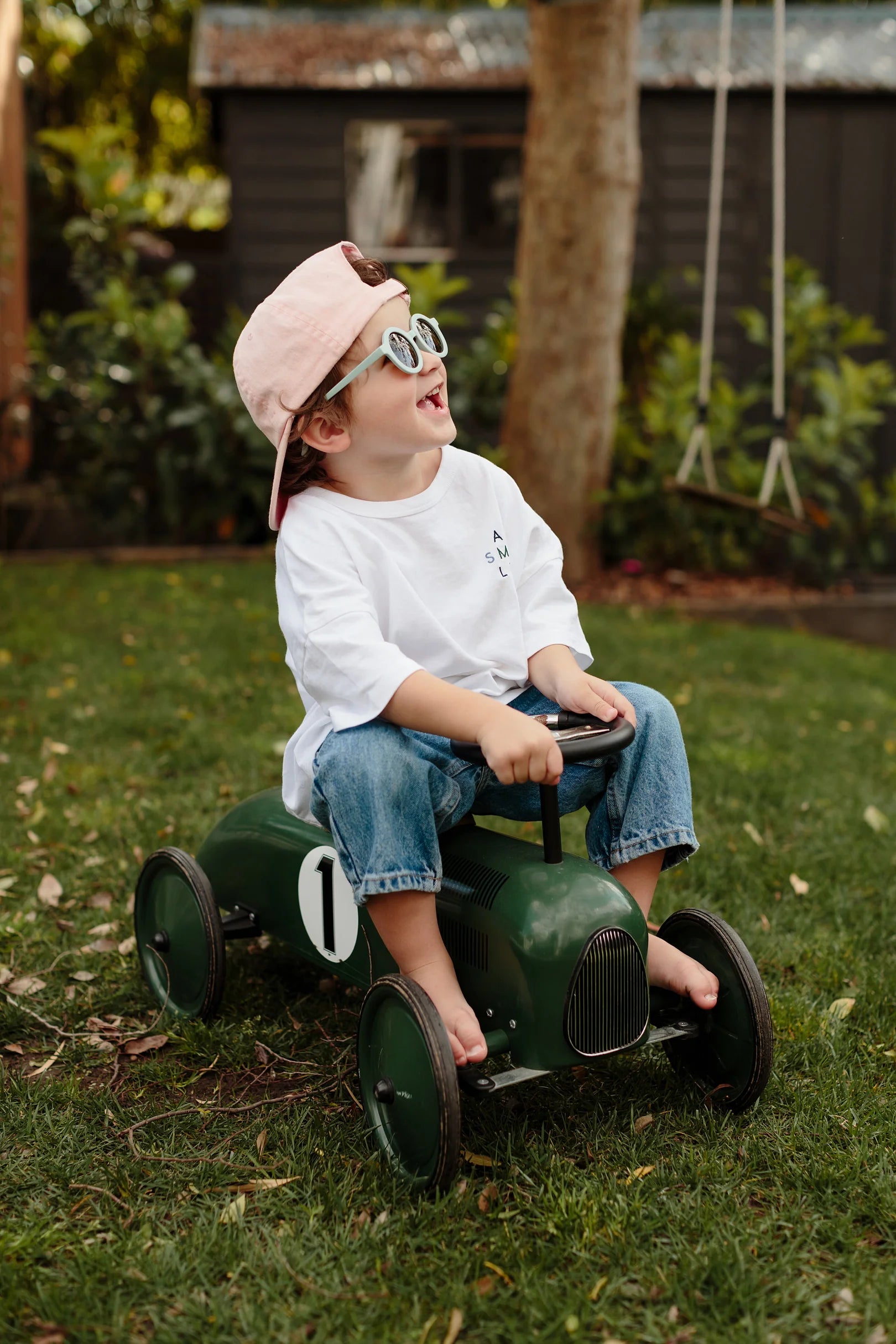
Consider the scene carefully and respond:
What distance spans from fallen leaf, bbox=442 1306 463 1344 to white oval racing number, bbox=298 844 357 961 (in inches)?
29.0

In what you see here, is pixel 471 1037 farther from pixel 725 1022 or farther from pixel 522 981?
pixel 725 1022

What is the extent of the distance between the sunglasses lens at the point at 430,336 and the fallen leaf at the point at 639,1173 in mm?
1409

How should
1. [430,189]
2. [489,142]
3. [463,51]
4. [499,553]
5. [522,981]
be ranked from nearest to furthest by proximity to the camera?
[522,981] < [499,553] < [463,51] < [489,142] < [430,189]

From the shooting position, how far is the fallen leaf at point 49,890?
10.3 ft

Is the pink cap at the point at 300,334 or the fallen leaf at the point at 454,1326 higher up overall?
the pink cap at the point at 300,334

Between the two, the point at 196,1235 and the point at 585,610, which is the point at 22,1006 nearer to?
the point at 196,1235

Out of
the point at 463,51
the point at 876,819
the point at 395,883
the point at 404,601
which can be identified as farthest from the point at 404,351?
the point at 463,51

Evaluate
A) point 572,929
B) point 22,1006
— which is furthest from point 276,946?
point 572,929

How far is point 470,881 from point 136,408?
23.5 ft

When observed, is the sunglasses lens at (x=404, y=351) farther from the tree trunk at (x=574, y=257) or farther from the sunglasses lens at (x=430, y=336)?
the tree trunk at (x=574, y=257)

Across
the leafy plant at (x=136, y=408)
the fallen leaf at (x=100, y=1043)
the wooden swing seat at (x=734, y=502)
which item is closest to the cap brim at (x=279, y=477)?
the fallen leaf at (x=100, y=1043)

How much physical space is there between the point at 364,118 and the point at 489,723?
11.3 meters

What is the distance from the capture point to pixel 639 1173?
2.00 m

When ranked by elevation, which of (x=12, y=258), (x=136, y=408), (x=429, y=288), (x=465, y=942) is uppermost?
(x=12, y=258)
